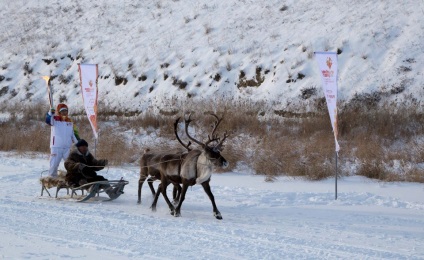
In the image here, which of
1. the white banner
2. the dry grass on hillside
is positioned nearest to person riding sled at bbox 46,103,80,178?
the dry grass on hillside

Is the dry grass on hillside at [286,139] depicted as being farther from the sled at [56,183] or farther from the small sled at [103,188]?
the sled at [56,183]

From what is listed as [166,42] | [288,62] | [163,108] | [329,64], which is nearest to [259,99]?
[288,62]

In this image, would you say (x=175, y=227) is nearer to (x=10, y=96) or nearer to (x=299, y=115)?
(x=299, y=115)

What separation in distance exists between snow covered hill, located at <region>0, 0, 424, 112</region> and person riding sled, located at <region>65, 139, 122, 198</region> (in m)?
11.4

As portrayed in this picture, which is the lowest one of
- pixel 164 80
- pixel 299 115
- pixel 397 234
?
pixel 397 234

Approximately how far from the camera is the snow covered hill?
23.3 m

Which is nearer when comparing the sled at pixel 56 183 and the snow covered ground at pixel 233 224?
the snow covered ground at pixel 233 224

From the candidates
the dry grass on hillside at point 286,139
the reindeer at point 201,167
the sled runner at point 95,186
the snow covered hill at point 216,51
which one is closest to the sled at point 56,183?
the sled runner at point 95,186

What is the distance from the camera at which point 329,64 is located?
1312cm

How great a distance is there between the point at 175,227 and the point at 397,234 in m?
3.52

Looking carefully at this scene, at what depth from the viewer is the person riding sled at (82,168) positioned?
1243 cm

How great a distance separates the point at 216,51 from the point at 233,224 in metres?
18.9

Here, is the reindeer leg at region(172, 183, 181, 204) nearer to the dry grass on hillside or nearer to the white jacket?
the white jacket

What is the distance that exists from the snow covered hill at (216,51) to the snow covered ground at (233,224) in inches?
362
